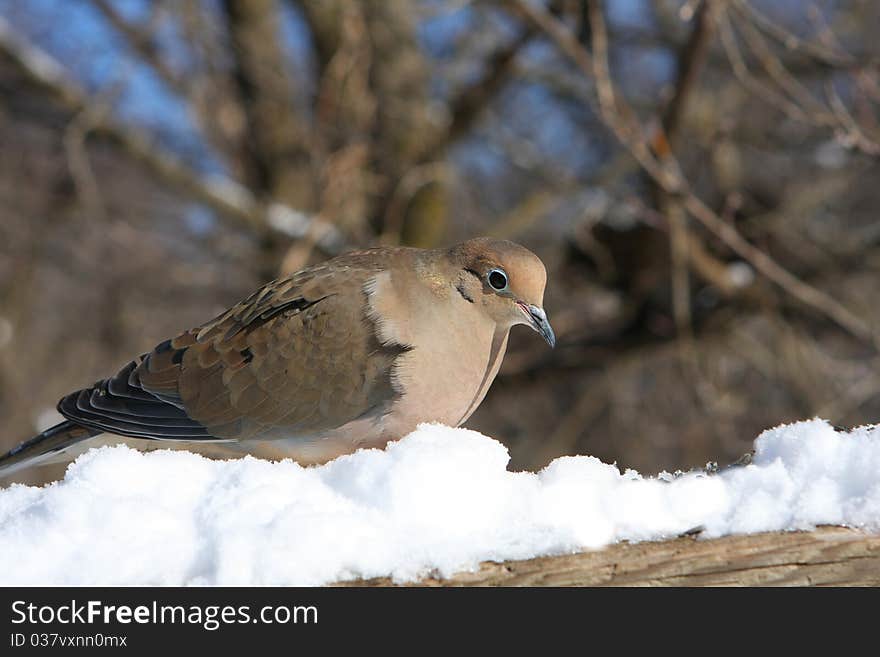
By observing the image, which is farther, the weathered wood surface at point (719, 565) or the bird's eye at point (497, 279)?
the bird's eye at point (497, 279)

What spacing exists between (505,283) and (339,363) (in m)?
0.54

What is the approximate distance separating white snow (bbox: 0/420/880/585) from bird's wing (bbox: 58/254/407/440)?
0.61 m

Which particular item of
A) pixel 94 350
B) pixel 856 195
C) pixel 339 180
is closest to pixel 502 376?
pixel 339 180

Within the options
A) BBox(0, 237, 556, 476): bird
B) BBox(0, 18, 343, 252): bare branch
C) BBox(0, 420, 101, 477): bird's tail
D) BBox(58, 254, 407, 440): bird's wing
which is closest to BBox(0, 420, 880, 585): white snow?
BBox(0, 237, 556, 476): bird

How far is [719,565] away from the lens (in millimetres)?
1947

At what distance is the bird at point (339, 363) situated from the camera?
2779 mm

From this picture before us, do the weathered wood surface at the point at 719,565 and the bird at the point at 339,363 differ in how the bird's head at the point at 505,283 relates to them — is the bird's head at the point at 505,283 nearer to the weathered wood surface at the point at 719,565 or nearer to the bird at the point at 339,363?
the bird at the point at 339,363

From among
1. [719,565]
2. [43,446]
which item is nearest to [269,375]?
[43,446]

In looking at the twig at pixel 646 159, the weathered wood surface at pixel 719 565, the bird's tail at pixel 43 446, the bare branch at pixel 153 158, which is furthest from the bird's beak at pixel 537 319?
the bare branch at pixel 153 158

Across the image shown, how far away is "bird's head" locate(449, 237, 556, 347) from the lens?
9.39ft

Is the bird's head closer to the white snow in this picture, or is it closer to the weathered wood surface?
the white snow

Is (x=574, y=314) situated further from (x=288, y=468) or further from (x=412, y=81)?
(x=288, y=468)

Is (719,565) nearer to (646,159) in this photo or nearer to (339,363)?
(339,363)

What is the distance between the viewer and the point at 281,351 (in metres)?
3.01
